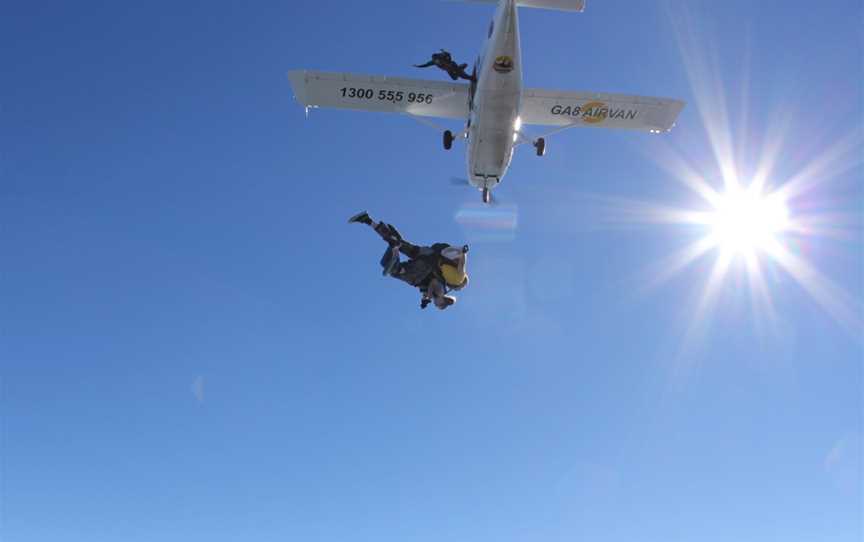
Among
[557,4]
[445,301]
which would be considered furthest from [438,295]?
[557,4]

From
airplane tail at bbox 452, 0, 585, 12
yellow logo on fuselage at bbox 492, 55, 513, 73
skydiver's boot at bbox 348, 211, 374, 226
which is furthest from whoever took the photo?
airplane tail at bbox 452, 0, 585, 12

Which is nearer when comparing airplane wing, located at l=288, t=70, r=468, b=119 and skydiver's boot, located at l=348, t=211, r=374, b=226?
skydiver's boot, located at l=348, t=211, r=374, b=226

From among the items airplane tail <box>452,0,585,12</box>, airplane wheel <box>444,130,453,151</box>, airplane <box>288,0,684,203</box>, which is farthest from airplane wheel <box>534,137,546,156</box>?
airplane tail <box>452,0,585,12</box>

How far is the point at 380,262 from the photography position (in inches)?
340

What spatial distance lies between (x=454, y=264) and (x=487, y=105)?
15.4 metres

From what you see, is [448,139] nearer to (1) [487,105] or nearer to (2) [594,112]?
(1) [487,105]

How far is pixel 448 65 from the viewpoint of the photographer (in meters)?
25.0

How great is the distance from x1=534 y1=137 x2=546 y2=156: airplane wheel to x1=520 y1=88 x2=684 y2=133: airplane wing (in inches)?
137

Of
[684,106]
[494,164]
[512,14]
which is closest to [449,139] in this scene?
[494,164]

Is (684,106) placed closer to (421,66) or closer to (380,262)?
(421,66)

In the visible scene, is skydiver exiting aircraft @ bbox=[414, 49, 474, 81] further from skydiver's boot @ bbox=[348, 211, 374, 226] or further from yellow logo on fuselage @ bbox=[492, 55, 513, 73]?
skydiver's boot @ bbox=[348, 211, 374, 226]

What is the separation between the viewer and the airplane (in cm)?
2352

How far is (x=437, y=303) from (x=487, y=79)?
1515 centimetres

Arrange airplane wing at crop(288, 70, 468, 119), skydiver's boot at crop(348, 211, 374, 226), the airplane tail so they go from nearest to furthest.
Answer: skydiver's boot at crop(348, 211, 374, 226) → the airplane tail → airplane wing at crop(288, 70, 468, 119)
